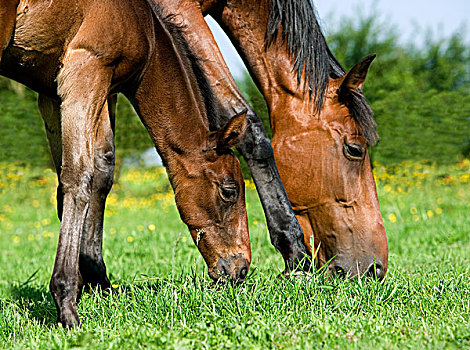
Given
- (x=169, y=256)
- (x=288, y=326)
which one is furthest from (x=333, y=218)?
(x=169, y=256)

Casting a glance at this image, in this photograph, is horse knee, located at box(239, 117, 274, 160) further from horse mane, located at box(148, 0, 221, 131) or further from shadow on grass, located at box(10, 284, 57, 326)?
shadow on grass, located at box(10, 284, 57, 326)

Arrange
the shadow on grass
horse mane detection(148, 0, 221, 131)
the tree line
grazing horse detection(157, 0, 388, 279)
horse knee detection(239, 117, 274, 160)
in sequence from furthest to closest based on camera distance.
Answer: the tree line
grazing horse detection(157, 0, 388, 279)
horse mane detection(148, 0, 221, 131)
horse knee detection(239, 117, 274, 160)
the shadow on grass

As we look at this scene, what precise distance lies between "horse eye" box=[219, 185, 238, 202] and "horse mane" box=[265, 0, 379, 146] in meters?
1.10

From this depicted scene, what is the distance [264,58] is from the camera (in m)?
4.72

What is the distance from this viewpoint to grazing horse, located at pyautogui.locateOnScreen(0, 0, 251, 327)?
122 inches

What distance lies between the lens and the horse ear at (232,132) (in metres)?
3.72

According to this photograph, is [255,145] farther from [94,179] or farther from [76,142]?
[76,142]

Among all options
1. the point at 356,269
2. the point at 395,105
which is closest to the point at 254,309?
the point at 356,269

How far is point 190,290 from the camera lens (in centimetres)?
318

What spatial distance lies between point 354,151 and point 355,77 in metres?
0.58

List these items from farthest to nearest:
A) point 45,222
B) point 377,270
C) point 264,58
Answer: point 45,222, point 264,58, point 377,270

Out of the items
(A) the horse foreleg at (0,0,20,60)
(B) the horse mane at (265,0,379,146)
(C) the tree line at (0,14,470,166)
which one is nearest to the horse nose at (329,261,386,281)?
(B) the horse mane at (265,0,379,146)

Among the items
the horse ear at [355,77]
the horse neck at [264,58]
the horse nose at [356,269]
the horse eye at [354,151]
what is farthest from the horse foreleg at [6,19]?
the horse nose at [356,269]

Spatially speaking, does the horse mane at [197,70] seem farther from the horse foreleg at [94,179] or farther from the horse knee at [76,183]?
the horse knee at [76,183]
